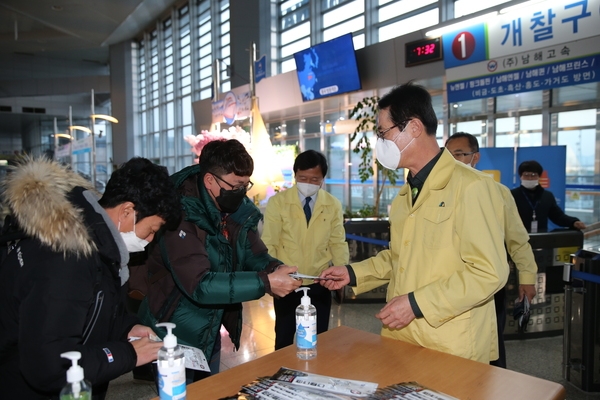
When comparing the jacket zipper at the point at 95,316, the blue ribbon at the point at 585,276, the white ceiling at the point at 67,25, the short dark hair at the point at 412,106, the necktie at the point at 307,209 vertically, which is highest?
the white ceiling at the point at 67,25

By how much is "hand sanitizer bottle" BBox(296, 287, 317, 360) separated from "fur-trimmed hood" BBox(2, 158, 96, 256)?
2.49 feet

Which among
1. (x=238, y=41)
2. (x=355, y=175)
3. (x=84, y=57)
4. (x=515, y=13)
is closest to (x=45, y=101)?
(x=84, y=57)

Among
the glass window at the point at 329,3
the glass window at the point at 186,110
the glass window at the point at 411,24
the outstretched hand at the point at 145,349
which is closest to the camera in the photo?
the outstretched hand at the point at 145,349

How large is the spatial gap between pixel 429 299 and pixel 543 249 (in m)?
3.11

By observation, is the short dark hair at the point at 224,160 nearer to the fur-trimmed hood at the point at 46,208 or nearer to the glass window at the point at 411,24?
the fur-trimmed hood at the point at 46,208

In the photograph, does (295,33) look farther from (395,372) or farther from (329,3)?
(395,372)

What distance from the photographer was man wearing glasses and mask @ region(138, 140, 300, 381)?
1.81m

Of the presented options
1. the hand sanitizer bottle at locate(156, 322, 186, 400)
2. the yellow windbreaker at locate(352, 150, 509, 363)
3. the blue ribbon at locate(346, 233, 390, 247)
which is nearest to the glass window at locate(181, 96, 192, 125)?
the blue ribbon at locate(346, 233, 390, 247)

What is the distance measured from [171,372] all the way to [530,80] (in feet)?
18.5

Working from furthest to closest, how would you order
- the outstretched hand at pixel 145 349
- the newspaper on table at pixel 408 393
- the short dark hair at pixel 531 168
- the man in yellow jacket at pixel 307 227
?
the short dark hair at pixel 531 168, the man in yellow jacket at pixel 307 227, the outstretched hand at pixel 145 349, the newspaper on table at pixel 408 393

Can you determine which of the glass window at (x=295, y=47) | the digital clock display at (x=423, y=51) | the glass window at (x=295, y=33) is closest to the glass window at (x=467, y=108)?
the digital clock display at (x=423, y=51)

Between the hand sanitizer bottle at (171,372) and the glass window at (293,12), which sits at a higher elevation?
the glass window at (293,12)

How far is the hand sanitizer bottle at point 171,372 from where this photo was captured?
118cm

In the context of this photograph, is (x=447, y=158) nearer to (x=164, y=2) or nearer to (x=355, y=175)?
(x=355, y=175)
